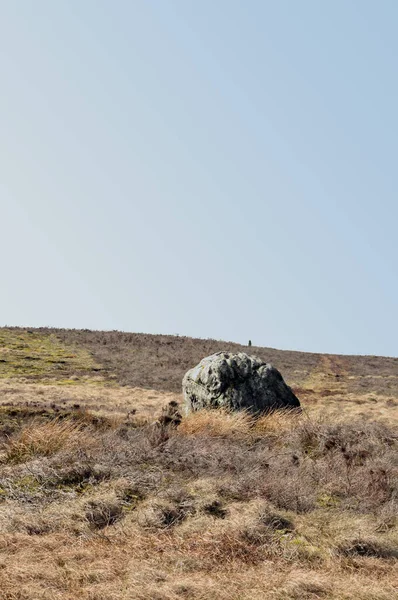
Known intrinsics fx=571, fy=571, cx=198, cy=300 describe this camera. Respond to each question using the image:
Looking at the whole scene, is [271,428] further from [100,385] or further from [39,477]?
[100,385]

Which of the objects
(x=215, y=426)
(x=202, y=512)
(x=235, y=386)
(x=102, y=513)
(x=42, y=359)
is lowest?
(x=42, y=359)

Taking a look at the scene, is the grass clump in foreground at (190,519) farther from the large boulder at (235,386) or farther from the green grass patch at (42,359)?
the green grass patch at (42,359)

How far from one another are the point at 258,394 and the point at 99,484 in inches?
395

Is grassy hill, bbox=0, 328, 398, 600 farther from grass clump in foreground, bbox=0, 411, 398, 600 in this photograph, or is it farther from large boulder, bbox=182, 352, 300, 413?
large boulder, bbox=182, 352, 300, 413

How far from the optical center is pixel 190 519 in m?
7.66

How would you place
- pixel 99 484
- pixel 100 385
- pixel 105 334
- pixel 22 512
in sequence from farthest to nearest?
pixel 105 334, pixel 100 385, pixel 99 484, pixel 22 512

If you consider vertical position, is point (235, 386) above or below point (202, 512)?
above

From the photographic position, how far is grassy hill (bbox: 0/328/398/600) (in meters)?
5.95

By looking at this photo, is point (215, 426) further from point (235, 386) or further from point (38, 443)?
point (38, 443)

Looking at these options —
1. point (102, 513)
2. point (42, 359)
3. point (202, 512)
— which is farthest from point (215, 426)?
point (42, 359)

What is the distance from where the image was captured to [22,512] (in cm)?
775

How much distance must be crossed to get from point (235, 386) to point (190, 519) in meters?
10.5

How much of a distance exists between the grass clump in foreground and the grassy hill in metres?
0.02

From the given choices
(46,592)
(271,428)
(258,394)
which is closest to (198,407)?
(258,394)
